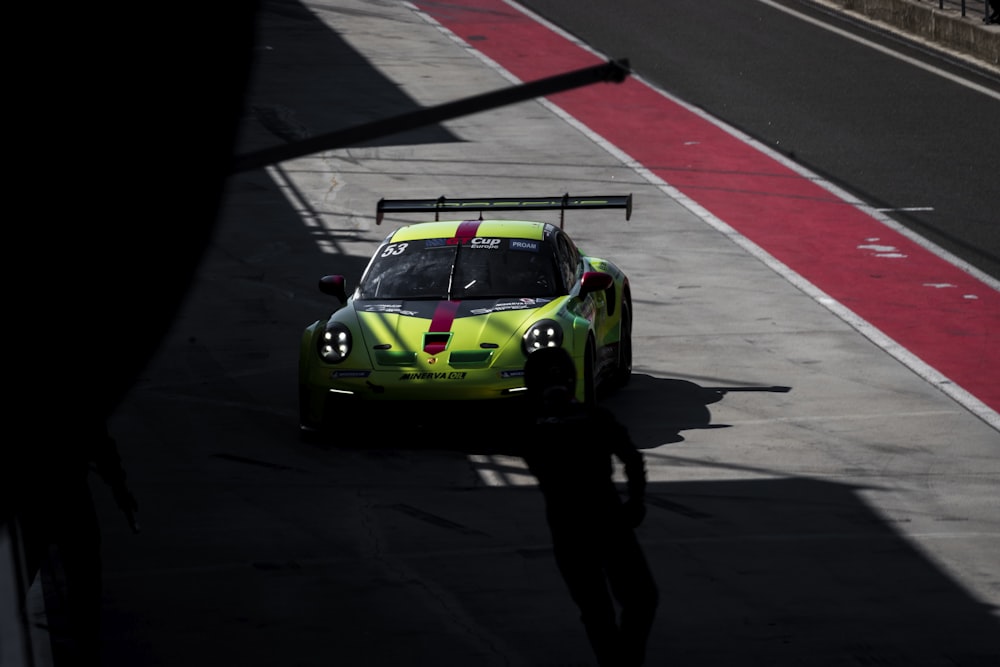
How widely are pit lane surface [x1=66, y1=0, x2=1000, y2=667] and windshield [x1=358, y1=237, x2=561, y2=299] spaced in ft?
3.38

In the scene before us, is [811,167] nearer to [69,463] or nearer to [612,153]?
[612,153]

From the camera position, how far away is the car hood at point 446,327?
11047mm

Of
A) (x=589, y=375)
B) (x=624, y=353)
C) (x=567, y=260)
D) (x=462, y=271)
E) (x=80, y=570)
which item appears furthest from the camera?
(x=624, y=353)

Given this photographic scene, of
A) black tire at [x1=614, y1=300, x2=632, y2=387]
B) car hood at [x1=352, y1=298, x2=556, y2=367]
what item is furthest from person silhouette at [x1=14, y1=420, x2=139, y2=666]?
black tire at [x1=614, y1=300, x2=632, y2=387]

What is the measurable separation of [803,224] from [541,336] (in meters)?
8.55

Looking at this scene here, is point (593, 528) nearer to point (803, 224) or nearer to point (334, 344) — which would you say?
point (334, 344)

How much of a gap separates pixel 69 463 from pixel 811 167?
20749 millimetres

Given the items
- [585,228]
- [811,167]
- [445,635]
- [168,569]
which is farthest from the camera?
[811,167]

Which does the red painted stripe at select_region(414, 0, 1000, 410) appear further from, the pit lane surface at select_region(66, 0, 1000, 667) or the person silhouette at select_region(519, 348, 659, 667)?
the person silhouette at select_region(519, 348, 659, 667)

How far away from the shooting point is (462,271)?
1198 cm

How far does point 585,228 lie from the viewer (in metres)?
19.1

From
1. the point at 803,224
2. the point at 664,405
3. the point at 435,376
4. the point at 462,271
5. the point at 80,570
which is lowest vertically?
the point at 803,224

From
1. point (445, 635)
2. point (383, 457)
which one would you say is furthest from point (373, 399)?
point (445, 635)

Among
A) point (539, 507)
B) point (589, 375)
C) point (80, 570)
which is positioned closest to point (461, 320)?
point (589, 375)
